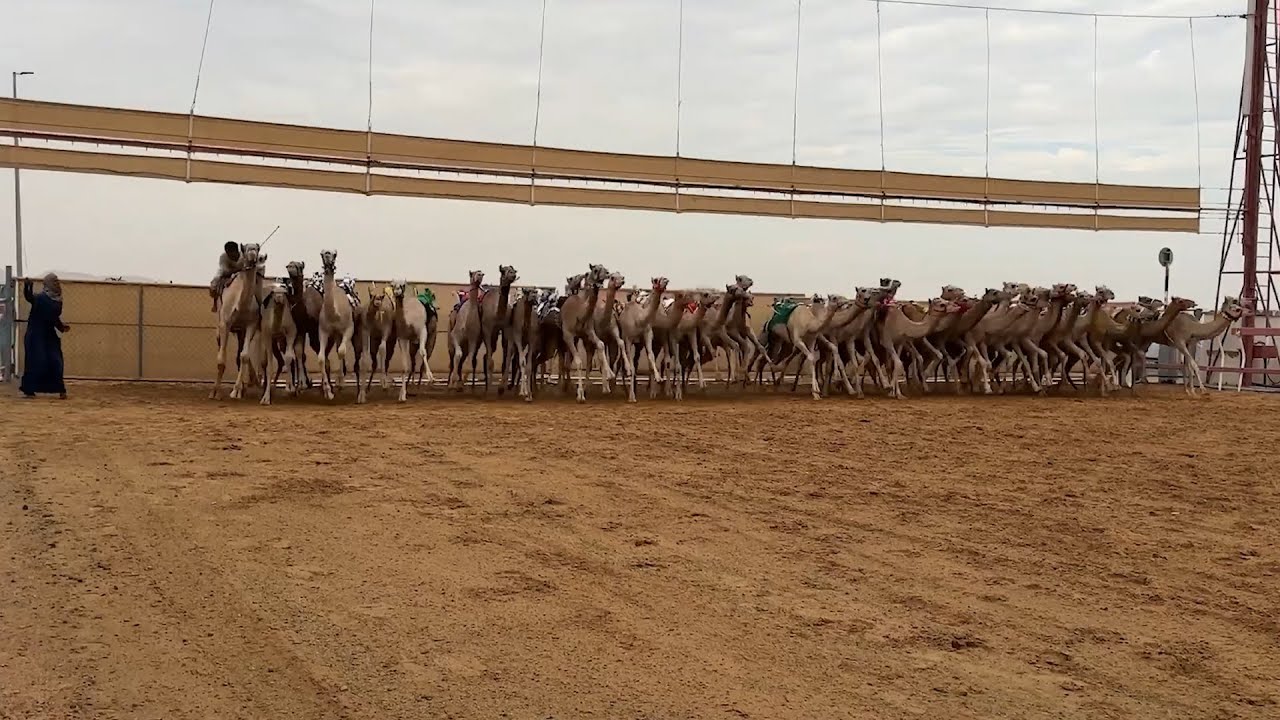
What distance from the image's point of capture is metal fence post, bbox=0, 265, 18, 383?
63.1 feet

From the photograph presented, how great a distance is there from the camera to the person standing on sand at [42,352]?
17.0 metres

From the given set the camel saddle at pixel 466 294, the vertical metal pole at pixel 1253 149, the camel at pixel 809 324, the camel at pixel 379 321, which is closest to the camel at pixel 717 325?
the camel at pixel 809 324

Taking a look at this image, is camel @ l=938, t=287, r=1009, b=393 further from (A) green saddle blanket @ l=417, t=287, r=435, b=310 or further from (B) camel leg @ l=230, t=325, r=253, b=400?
(B) camel leg @ l=230, t=325, r=253, b=400

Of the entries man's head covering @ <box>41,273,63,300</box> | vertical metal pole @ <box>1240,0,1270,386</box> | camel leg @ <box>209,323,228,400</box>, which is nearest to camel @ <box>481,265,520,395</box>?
camel leg @ <box>209,323,228,400</box>

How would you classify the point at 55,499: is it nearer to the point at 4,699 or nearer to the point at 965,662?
the point at 4,699

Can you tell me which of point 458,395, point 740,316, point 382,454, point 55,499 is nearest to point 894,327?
point 740,316

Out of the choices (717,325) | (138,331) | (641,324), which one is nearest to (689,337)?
(717,325)

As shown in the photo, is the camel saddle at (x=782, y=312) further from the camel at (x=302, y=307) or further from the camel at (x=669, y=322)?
the camel at (x=302, y=307)

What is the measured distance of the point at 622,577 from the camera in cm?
711

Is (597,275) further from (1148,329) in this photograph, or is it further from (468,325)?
(1148,329)

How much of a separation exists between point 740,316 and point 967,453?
9455mm

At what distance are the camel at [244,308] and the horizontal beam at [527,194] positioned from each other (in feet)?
26.5

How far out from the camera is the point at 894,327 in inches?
894

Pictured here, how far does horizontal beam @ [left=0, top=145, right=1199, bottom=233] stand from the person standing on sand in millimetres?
7893
